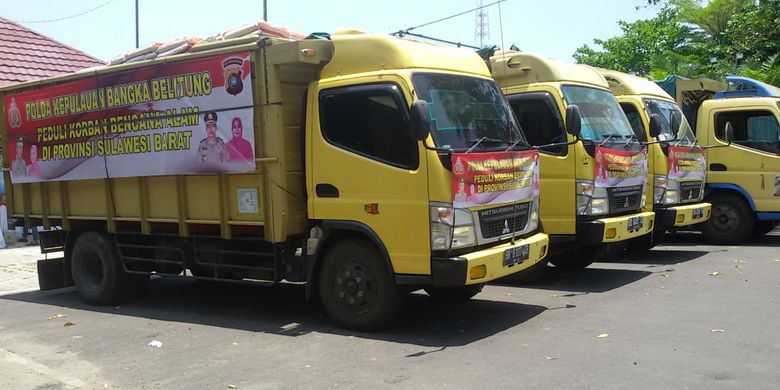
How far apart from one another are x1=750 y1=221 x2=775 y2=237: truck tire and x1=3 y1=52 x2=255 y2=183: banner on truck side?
9911 mm

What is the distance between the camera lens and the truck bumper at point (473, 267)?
6160mm

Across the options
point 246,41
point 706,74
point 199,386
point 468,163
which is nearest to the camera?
point 199,386

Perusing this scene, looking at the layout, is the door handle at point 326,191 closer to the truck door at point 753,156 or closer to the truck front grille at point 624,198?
the truck front grille at point 624,198

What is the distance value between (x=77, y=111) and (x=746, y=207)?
1071 centimetres

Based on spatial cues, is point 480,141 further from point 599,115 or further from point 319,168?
point 599,115

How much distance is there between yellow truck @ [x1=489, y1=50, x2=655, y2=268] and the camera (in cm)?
863

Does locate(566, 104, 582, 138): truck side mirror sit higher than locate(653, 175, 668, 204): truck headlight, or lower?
higher

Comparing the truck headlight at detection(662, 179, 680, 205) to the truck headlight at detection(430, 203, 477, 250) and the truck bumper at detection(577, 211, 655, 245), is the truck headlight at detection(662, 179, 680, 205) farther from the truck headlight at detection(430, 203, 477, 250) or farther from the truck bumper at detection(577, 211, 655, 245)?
the truck headlight at detection(430, 203, 477, 250)

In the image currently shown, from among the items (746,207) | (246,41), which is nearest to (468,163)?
(246,41)

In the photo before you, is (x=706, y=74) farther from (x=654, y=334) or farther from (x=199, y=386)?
(x=199, y=386)

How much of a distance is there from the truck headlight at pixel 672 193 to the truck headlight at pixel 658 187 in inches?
2.1

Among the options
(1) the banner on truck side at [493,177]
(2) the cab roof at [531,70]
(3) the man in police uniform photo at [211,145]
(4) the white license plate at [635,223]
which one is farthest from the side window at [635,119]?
(3) the man in police uniform photo at [211,145]

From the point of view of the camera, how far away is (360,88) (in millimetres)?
6750

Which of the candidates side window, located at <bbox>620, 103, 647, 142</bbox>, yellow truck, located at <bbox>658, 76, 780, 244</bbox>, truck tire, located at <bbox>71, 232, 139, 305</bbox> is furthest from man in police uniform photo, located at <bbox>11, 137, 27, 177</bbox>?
yellow truck, located at <bbox>658, 76, 780, 244</bbox>
